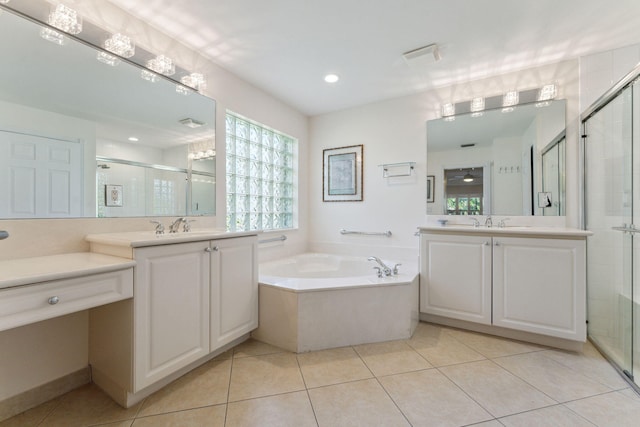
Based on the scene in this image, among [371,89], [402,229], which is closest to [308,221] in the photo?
[402,229]

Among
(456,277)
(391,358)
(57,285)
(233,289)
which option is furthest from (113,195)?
(456,277)

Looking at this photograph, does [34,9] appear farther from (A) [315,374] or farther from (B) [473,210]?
(B) [473,210]

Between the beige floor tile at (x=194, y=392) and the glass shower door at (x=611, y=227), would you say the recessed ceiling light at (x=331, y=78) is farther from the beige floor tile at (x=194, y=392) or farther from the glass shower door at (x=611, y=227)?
the beige floor tile at (x=194, y=392)

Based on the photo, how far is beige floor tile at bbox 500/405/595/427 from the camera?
1.26 metres

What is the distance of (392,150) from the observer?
3.07 m

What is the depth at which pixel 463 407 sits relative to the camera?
54.3 inches

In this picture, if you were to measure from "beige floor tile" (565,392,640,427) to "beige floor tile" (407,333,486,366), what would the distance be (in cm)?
52

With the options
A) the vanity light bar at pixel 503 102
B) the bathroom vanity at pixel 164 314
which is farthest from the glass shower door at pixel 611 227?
the bathroom vanity at pixel 164 314

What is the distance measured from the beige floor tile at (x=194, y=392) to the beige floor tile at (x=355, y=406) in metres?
0.52

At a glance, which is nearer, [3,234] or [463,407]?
[3,234]

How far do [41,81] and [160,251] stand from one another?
3.57 feet

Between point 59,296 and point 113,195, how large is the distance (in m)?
0.79

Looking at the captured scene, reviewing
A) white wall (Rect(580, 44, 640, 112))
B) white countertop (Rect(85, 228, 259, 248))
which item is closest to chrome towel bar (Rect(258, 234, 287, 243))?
white countertop (Rect(85, 228, 259, 248))

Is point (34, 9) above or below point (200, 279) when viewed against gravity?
above
